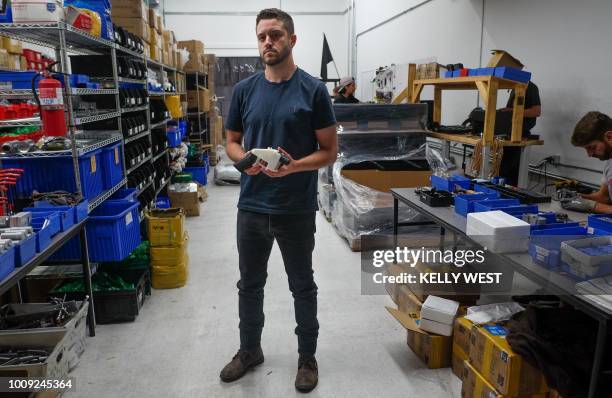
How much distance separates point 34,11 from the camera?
232cm

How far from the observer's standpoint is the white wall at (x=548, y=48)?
3570 mm

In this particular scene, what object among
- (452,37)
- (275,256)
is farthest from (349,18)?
(275,256)

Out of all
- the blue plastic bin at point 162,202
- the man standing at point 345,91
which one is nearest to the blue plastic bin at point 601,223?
the blue plastic bin at point 162,202

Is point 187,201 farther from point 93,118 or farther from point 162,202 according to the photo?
point 93,118

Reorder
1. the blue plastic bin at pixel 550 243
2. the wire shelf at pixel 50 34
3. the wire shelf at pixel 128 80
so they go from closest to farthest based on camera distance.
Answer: the blue plastic bin at pixel 550 243 < the wire shelf at pixel 50 34 < the wire shelf at pixel 128 80

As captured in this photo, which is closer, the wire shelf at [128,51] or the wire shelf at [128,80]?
the wire shelf at [128,51]

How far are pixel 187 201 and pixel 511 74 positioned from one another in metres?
3.54

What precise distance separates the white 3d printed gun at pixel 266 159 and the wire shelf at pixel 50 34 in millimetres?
1372

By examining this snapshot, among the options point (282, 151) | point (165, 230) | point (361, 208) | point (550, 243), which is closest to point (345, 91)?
point (361, 208)

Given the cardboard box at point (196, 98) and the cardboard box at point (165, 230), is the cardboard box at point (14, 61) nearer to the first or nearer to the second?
the cardboard box at point (196, 98)

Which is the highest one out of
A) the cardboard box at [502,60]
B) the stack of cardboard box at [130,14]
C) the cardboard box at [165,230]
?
the stack of cardboard box at [130,14]

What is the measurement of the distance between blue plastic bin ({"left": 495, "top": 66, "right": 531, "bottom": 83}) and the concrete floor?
5.49 ft

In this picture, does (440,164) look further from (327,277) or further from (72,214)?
(72,214)

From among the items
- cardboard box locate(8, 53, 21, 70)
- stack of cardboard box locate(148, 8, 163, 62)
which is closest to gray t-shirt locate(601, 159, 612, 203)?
stack of cardboard box locate(148, 8, 163, 62)
